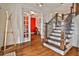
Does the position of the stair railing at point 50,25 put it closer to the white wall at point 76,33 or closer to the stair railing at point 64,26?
the stair railing at point 64,26

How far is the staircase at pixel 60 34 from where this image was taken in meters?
1.81

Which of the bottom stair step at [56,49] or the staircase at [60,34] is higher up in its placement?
the staircase at [60,34]

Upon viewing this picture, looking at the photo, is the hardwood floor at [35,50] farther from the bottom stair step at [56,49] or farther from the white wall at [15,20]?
the white wall at [15,20]

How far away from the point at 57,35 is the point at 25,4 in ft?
2.39

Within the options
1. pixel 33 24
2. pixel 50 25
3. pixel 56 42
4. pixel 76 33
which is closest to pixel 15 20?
pixel 33 24

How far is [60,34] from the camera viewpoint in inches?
72.6

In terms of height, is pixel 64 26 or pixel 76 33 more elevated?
pixel 64 26

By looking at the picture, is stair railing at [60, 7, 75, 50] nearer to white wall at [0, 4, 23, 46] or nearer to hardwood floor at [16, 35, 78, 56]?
hardwood floor at [16, 35, 78, 56]

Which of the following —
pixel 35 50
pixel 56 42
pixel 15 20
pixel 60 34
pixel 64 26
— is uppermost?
pixel 15 20

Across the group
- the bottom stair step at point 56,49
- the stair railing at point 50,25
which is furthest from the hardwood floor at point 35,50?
the stair railing at point 50,25

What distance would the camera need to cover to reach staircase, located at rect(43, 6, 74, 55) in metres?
1.81

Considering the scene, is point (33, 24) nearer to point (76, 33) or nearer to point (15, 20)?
point (15, 20)

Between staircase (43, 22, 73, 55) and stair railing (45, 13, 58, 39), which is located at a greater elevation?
stair railing (45, 13, 58, 39)

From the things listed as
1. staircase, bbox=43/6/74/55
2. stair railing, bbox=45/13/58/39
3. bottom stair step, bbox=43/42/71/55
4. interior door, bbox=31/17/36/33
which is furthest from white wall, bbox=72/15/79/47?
interior door, bbox=31/17/36/33
